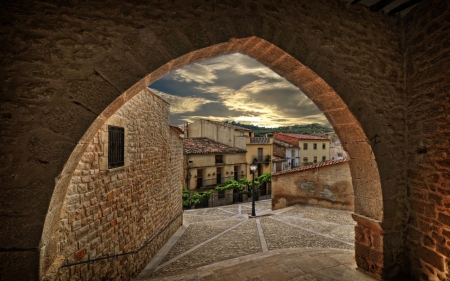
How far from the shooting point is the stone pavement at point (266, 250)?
3.44 metres

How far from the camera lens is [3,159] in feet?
5.24

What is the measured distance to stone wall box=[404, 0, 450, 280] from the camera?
2730mm

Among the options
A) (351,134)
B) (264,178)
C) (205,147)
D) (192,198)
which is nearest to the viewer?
(351,134)

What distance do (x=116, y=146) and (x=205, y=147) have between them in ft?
54.6

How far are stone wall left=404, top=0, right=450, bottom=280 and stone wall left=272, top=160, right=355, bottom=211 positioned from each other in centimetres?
680

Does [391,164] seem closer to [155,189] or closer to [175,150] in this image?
[155,189]

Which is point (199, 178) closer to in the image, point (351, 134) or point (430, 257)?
point (351, 134)

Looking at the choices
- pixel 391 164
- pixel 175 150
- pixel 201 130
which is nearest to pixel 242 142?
pixel 201 130

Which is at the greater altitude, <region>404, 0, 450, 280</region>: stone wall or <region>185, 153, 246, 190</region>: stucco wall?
<region>404, 0, 450, 280</region>: stone wall

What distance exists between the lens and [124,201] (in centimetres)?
455

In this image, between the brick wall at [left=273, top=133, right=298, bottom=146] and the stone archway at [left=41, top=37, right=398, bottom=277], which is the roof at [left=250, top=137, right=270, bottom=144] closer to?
the brick wall at [left=273, top=133, right=298, bottom=146]

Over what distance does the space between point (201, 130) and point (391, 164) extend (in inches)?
853

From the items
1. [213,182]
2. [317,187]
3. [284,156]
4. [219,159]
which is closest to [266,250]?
[317,187]

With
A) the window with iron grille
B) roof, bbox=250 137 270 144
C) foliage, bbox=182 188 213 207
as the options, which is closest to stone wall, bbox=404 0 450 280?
the window with iron grille
